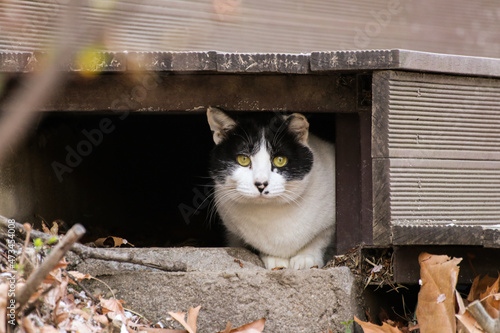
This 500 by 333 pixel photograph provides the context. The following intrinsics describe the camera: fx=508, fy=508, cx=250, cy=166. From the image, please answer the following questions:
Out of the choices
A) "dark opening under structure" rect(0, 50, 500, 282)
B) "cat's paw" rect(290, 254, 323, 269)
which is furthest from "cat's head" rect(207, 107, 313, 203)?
"cat's paw" rect(290, 254, 323, 269)

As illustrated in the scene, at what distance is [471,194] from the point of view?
2.40m

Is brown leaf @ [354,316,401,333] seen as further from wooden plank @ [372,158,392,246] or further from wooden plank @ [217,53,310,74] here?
wooden plank @ [217,53,310,74]

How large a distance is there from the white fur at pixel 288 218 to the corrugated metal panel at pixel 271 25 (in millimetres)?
849

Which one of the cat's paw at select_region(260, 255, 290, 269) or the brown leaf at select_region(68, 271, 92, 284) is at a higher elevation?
the brown leaf at select_region(68, 271, 92, 284)

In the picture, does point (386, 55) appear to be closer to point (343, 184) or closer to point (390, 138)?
point (390, 138)

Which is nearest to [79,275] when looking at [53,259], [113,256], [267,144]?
[113,256]

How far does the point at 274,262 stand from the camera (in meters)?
2.91

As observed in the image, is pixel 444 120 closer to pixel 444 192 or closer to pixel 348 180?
pixel 444 192

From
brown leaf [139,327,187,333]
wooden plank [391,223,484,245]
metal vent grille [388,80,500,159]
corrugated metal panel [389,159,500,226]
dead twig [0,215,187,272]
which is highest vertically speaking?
metal vent grille [388,80,500,159]

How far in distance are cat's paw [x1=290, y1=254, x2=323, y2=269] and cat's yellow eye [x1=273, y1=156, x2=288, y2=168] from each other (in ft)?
1.81

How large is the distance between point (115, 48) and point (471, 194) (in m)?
1.99

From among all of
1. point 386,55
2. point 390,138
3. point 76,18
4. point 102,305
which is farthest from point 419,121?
point 76,18

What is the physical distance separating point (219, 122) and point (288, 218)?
685 millimetres

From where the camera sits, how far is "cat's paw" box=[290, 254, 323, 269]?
112 inches
